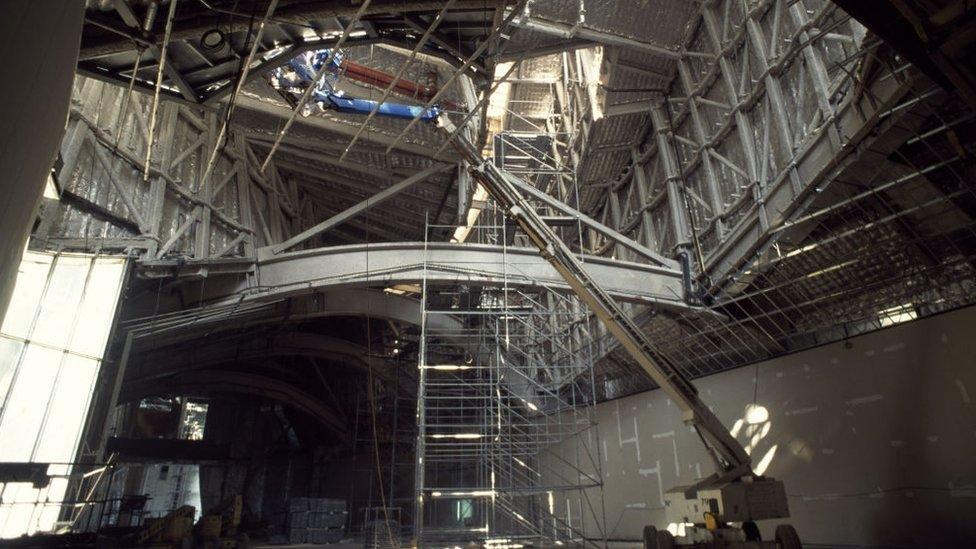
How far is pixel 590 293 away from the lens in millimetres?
10461

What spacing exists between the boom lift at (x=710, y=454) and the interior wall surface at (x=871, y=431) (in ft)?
7.39

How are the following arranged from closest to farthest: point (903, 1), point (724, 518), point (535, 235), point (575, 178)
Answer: point (903, 1)
point (724, 518)
point (535, 235)
point (575, 178)

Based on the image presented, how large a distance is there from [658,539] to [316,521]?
15800mm

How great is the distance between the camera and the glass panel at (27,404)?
944 cm

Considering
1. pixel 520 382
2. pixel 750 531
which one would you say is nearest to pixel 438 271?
pixel 750 531

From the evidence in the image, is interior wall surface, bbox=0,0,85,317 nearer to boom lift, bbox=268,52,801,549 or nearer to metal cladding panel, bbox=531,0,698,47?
boom lift, bbox=268,52,801,549

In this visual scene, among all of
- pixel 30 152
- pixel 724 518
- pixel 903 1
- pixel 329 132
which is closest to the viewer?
pixel 30 152

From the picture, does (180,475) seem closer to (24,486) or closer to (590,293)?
(24,486)

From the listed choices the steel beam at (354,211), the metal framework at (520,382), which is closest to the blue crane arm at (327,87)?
the steel beam at (354,211)

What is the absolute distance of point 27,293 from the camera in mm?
10109

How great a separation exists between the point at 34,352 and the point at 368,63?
9.85m

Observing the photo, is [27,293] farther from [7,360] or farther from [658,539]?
[658,539]

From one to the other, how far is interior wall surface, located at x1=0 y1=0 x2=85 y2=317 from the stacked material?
67.9 feet

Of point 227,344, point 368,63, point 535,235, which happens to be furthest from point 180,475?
point 535,235
